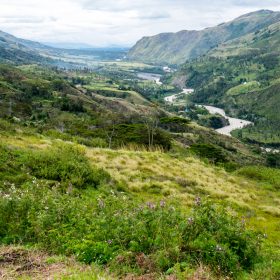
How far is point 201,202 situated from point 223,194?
14771 mm

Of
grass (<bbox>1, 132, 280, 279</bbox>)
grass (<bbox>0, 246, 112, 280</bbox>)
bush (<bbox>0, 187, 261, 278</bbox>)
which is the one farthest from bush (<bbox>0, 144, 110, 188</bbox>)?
grass (<bbox>0, 246, 112, 280</bbox>)

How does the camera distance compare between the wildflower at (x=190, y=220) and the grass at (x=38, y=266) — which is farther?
the wildflower at (x=190, y=220)

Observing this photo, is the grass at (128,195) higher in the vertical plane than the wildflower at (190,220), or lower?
lower

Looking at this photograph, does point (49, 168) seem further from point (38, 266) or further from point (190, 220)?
point (190, 220)

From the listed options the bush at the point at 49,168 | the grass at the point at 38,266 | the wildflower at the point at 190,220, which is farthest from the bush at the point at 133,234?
the bush at the point at 49,168

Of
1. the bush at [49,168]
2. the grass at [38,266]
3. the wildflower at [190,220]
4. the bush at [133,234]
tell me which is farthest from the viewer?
the bush at [49,168]

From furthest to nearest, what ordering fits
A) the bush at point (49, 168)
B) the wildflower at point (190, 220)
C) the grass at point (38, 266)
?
the bush at point (49, 168) → the wildflower at point (190, 220) → the grass at point (38, 266)

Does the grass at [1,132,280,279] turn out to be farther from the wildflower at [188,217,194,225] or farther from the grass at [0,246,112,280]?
the wildflower at [188,217,194,225]

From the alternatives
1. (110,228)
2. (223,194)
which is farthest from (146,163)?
(110,228)

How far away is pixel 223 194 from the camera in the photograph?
25500 millimetres

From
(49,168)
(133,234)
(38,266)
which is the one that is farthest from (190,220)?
(49,168)

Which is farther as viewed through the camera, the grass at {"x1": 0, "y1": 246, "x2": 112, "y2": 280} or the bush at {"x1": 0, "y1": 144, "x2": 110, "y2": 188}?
the bush at {"x1": 0, "y1": 144, "x2": 110, "y2": 188}

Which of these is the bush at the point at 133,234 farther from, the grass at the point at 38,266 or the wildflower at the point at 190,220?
the grass at the point at 38,266

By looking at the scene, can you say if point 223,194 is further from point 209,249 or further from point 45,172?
point 209,249
